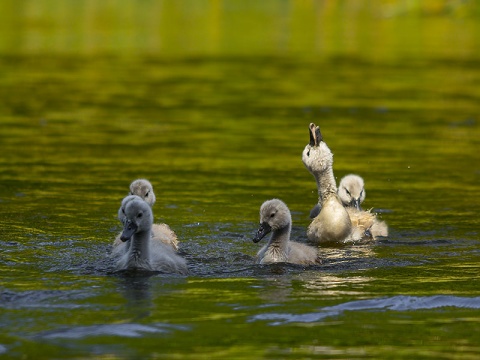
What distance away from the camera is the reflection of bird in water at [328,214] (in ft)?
39.2

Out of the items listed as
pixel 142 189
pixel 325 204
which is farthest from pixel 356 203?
pixel 142 189

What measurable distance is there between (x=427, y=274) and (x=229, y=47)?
28939mm

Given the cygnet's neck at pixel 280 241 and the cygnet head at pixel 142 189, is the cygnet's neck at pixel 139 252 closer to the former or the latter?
the cygnet's neck at pixel 280 241

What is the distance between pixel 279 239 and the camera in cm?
1045

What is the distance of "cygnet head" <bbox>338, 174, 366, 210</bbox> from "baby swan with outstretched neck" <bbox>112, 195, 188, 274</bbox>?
303 centimetres

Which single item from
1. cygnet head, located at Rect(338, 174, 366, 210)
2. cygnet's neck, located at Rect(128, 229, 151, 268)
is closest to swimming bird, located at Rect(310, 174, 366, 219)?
cygnet head, located at Rect(338, 174, 366, 210)

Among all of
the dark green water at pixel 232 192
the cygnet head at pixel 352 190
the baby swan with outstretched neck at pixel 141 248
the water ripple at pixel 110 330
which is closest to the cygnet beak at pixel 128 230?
the baby swan with outstretched neck at pixel 141 248

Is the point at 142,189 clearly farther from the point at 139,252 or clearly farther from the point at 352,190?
the point at 352,190

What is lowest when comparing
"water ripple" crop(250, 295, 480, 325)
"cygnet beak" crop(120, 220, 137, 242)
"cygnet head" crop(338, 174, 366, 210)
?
"water ripple" crop(250, 295, 480, 325)

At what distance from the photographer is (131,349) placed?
7574 millimetres

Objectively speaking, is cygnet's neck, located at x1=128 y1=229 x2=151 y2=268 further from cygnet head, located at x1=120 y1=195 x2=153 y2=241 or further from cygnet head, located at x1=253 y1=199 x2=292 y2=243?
cygnet head, located at x1=253 y1=199 x2=292 y2=243

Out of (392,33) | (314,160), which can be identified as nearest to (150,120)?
(314,160)

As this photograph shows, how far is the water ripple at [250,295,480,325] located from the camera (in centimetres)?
845

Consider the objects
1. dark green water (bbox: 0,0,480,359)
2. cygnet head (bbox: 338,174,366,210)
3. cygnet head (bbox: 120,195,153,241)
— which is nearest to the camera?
dark green water (bbox: 0,0,480,359)
